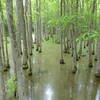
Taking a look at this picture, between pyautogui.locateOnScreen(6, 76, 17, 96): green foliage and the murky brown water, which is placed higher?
pyautogui.locateOnScreen(6, 76, 17, 96): green foliage

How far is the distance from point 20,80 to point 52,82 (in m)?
3.74

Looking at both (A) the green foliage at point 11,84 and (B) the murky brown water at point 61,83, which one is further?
(B) the murky brown water at point 61,83

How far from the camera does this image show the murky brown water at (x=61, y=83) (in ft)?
21.6

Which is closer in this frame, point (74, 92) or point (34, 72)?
point (74, 92)

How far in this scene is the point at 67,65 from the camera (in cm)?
1045

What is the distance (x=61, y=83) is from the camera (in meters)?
7.78

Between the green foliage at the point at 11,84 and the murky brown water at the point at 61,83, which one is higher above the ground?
the green foliage at the point at 11,84

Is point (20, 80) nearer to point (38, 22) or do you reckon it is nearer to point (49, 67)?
point (49, 67)

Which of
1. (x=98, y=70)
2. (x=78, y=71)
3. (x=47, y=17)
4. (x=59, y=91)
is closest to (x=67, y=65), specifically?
(x=78, y=71)

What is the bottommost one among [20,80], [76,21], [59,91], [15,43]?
[59,91]

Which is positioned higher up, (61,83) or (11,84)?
(11,84)

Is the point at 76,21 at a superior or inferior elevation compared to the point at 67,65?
superior

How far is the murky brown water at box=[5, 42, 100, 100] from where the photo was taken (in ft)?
21.6

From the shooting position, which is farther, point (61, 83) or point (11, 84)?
point (61, 83)
